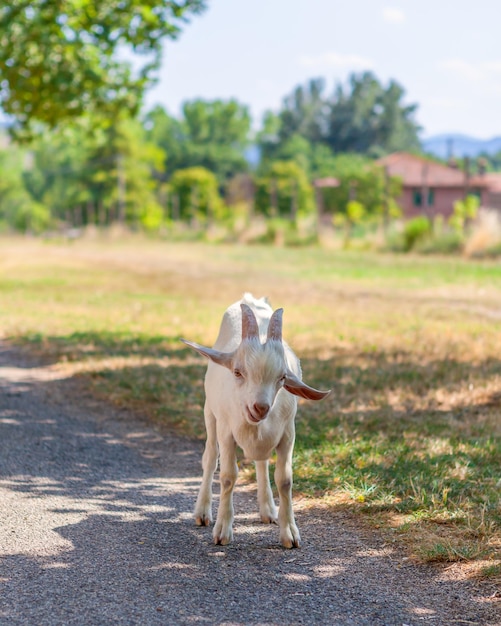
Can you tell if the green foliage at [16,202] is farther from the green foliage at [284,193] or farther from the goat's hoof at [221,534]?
the goat's hoof at [221,534]

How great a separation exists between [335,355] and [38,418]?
11.7ft

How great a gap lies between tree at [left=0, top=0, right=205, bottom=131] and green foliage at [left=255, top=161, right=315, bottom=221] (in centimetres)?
5092

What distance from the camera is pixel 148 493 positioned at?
17.5 ft

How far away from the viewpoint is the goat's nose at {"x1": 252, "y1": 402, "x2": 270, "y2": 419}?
3.96 m

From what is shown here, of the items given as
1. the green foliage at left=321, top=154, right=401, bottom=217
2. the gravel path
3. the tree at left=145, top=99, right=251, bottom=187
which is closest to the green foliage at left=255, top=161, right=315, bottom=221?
the green foliage at left=321, top=154, right=401, bottom=217

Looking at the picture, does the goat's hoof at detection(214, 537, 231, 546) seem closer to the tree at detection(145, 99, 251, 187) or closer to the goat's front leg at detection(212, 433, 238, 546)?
the goat's front leg at detection(212, 433, 238, 546)

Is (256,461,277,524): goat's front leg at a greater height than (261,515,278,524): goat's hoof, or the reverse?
(256,461,277,524): goat's front leg

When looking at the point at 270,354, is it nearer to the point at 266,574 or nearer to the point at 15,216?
the point at 266,574

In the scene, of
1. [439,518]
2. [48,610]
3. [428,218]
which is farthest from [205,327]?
[428,218]

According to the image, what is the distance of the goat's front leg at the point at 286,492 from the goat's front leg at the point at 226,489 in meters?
0.22

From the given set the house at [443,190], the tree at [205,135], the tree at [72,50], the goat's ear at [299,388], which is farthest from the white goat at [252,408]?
the tree at [205,135]

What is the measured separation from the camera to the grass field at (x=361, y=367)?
5084 millimetres

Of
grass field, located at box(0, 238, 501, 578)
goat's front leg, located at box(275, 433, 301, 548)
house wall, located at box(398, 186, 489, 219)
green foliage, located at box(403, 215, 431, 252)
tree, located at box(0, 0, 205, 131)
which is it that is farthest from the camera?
house wall, located at box(398, 186, 489, 219)

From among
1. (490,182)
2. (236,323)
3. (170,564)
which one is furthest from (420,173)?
(170,564)
